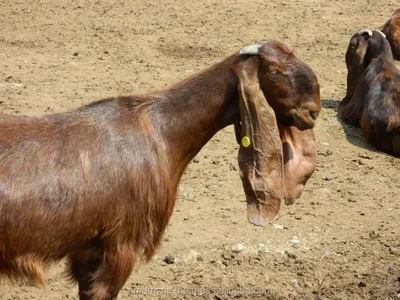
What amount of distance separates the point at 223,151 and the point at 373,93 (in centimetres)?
232

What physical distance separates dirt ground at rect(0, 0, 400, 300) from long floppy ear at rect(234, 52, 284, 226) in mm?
1553

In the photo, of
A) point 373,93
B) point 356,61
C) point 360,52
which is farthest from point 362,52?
point 373,93

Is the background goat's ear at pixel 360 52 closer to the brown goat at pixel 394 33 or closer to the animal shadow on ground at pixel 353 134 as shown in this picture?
the animal shadow on ground at pixel 353 134

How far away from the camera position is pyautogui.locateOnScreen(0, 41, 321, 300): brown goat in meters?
3.91

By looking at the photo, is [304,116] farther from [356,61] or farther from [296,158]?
[356,61]

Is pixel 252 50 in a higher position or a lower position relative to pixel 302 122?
higher

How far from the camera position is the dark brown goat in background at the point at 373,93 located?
8.56 meters

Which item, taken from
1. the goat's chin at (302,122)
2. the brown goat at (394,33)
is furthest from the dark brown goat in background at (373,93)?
the goat's chin at (302,122)

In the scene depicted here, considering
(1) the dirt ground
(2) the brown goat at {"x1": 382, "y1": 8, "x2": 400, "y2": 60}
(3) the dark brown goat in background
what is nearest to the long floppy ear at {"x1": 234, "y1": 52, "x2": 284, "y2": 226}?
(1) the dirt ground

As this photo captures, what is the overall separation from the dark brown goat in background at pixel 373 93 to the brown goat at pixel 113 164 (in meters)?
4.49

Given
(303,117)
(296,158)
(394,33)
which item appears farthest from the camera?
(394,33)

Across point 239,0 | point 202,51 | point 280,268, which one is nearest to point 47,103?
point 202,51

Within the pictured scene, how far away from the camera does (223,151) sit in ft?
25.4

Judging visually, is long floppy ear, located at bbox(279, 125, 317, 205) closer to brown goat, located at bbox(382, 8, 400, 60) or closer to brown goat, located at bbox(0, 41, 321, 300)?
brown goat, located at bbox(0, 41, 321, 300)
